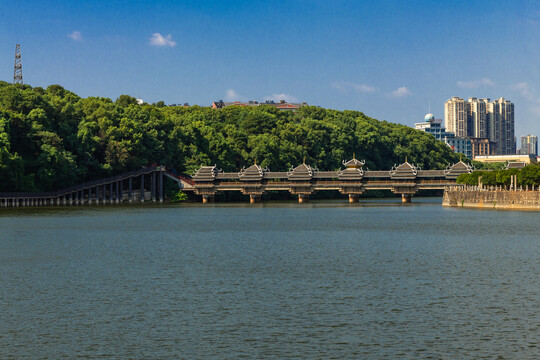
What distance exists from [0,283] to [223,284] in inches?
391

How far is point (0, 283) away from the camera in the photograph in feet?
105

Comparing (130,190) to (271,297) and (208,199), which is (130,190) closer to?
(208,199)

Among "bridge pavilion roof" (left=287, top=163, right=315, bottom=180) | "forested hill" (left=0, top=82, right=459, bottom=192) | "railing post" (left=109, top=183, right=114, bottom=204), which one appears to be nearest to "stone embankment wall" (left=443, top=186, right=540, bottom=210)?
"bridge pavilion roof" (left=287, top=163, right=315, bottom=180)

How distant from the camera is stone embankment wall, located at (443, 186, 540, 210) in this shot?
8831 cm

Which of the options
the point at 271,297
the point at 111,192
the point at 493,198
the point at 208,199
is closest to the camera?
the point at 271,297

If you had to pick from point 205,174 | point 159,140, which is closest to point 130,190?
point 159,140

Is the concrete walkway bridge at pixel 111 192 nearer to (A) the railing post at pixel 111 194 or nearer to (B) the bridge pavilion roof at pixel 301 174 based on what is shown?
(A) the railing post at pixel 111 194

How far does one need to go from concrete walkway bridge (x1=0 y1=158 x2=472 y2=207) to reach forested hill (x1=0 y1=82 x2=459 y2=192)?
345 centimetres

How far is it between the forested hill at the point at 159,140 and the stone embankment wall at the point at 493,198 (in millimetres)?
45305

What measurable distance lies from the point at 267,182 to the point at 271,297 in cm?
10179

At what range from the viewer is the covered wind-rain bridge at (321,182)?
12406cm

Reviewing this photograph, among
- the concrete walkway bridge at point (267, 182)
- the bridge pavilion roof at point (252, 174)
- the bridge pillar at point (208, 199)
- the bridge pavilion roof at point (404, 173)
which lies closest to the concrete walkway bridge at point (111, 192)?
the concrete walkway bridge at point (267, 182)

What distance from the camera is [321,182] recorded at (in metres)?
127

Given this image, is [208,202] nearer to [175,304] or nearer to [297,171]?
[297,171]
